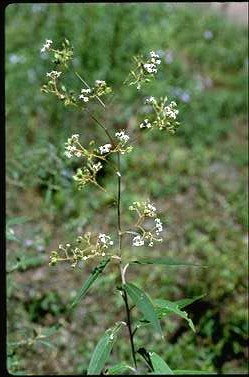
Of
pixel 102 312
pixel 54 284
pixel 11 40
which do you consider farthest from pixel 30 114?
pixel 102 312

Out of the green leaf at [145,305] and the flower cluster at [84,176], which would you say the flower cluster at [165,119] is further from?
the green leaf at [145,305]

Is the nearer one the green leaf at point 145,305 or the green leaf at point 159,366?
the green leaf at point 145,305

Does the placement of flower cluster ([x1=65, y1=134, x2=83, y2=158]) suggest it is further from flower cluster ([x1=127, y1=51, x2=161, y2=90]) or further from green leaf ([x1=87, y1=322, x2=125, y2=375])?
green leaf ([x1=87, y1=322, x2=125, y2=375])

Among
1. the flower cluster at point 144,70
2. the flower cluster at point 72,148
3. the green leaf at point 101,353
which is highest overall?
the flower cluster at point 144,70

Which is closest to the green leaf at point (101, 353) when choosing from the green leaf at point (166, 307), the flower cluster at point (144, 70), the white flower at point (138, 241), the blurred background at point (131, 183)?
the green leaf at point (166, 307)

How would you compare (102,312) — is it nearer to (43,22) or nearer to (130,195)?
(130,195)

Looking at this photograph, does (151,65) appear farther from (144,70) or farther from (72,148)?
(72,148)

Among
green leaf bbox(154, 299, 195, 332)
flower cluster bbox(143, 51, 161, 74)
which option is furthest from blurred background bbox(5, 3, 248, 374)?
flower cluster bbox(143, 51, 161, 74)

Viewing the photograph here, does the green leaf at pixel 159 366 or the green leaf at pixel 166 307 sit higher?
the green leaf at pixel 166 307
